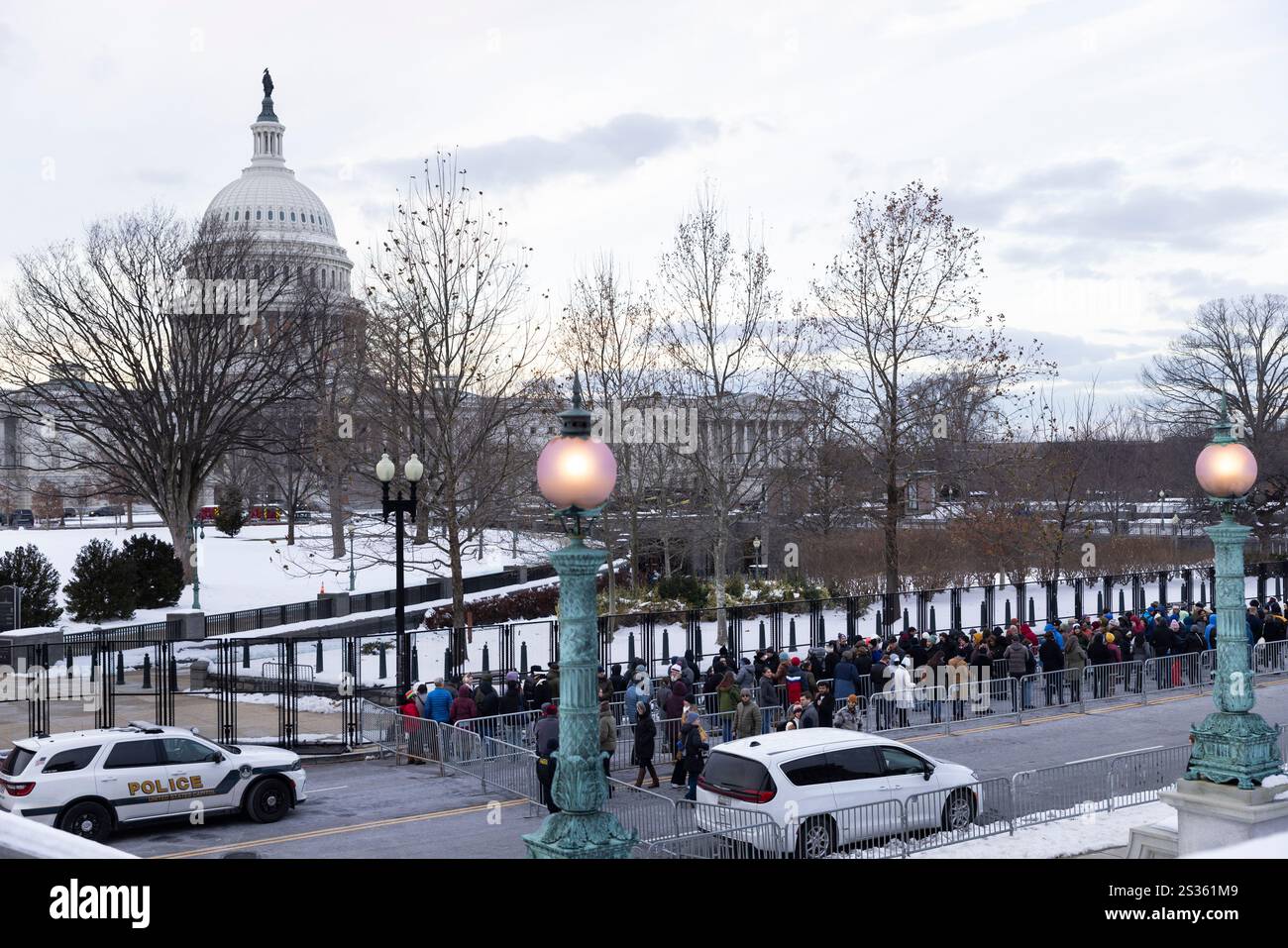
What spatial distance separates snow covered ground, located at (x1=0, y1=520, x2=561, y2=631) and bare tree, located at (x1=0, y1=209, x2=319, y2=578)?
3818 millimetres

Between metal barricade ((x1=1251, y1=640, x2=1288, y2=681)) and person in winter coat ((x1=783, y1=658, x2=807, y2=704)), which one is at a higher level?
person in winter coat ((x1=783, y1=658, x2=807, y2=704))

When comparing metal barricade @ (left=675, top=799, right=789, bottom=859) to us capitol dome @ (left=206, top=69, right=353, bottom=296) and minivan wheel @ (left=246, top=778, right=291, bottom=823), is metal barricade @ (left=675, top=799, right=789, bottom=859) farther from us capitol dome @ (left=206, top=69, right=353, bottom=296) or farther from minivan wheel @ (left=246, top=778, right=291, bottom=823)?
us capitol dome @ (left=206, top=69, right=353, bottom=296)

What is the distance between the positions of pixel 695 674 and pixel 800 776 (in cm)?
1093

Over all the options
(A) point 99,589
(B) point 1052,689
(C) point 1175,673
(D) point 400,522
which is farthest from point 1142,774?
(A) point 99,589

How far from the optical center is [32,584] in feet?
117

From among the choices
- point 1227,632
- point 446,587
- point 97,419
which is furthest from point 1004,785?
point 97,419

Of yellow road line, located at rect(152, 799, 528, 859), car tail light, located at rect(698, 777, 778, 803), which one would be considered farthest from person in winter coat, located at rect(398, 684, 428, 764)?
car tail light, located at rect(698, 777, 778, 803)

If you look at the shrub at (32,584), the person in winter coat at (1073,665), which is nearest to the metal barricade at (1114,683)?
the person in winter coat at (1073,665)

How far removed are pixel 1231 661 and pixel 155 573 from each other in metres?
36.3

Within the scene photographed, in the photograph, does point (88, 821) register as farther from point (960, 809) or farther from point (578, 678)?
point (578, 678)

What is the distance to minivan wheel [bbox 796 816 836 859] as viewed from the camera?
44.7 ft

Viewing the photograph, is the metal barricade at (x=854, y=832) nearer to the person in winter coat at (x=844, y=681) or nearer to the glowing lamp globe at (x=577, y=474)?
the person in winter coat at (x=844, y=681)
